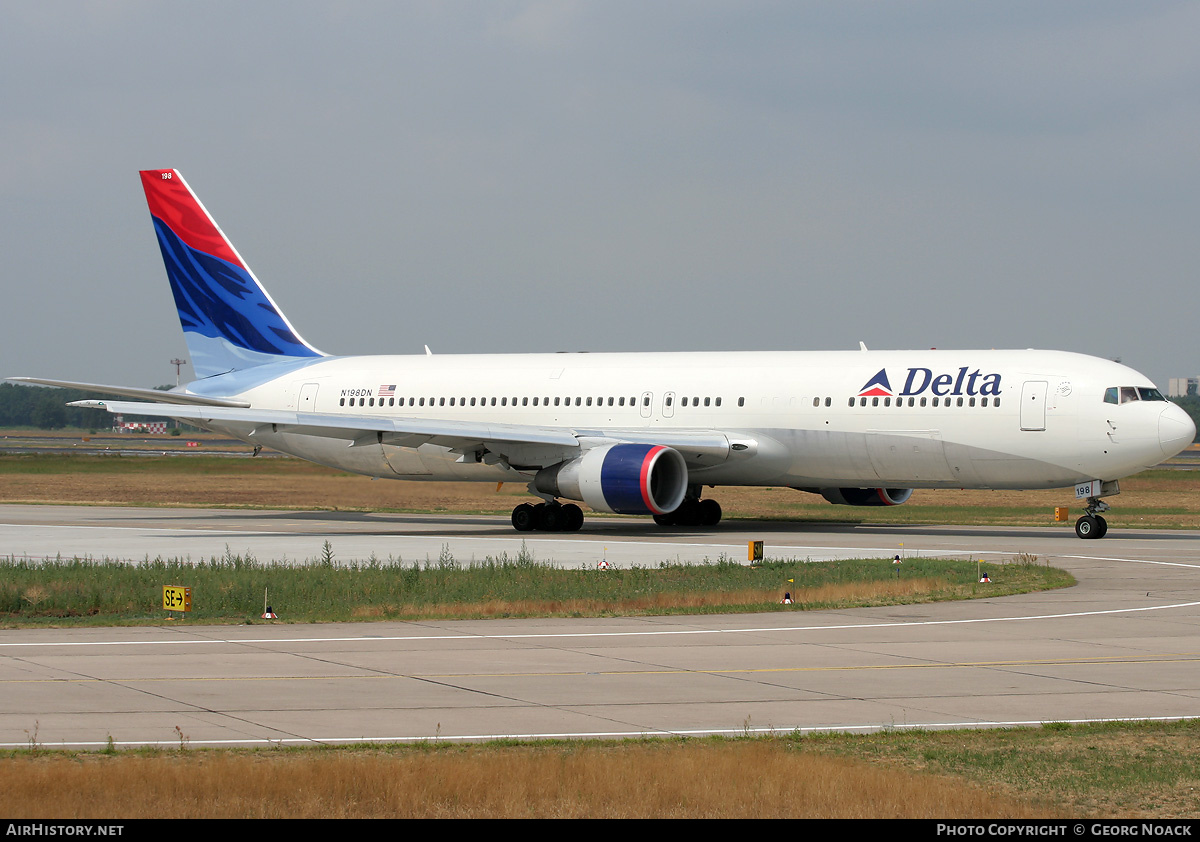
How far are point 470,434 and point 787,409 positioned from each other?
26.7ft

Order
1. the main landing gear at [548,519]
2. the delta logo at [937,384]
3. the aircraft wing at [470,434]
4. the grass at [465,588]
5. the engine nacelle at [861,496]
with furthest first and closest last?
the engine nacelle at [861,496]
the main landing gear at [548,519]
the aircraft wing at [470,434]
the delta logo at [937,384]
the grass at [465,588]

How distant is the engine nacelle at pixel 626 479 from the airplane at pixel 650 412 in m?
0.05

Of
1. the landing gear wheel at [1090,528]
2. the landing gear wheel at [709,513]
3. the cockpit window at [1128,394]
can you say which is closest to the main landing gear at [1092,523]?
the landing gear wheel at [1090,528]

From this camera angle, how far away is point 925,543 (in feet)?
101

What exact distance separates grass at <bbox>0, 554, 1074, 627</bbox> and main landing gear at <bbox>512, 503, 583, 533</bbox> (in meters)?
11.4

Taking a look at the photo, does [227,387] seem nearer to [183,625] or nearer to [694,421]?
[694,421]

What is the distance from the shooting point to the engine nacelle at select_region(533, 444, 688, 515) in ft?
108

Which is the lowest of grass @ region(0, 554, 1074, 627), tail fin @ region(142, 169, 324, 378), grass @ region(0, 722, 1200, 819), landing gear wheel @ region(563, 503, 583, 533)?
grass @ region(0, 722, 1200, 819)

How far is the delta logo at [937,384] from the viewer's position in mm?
32531

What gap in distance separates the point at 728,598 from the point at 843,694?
7.33m

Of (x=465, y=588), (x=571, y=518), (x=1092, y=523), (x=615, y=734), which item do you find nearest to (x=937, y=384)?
(x=1092, y=523)

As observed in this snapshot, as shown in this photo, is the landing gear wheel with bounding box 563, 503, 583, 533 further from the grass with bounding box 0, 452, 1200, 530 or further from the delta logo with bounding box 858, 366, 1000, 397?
the delta logo with bounding box 858, 366, 1000, 397

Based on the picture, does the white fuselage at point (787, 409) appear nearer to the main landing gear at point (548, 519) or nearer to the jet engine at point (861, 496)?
the main landing gear at point (548, 519)

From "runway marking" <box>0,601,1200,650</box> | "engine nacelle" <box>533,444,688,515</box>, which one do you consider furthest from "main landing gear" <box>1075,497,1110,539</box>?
"runway marking" <box>0,601,1200,650</box>
